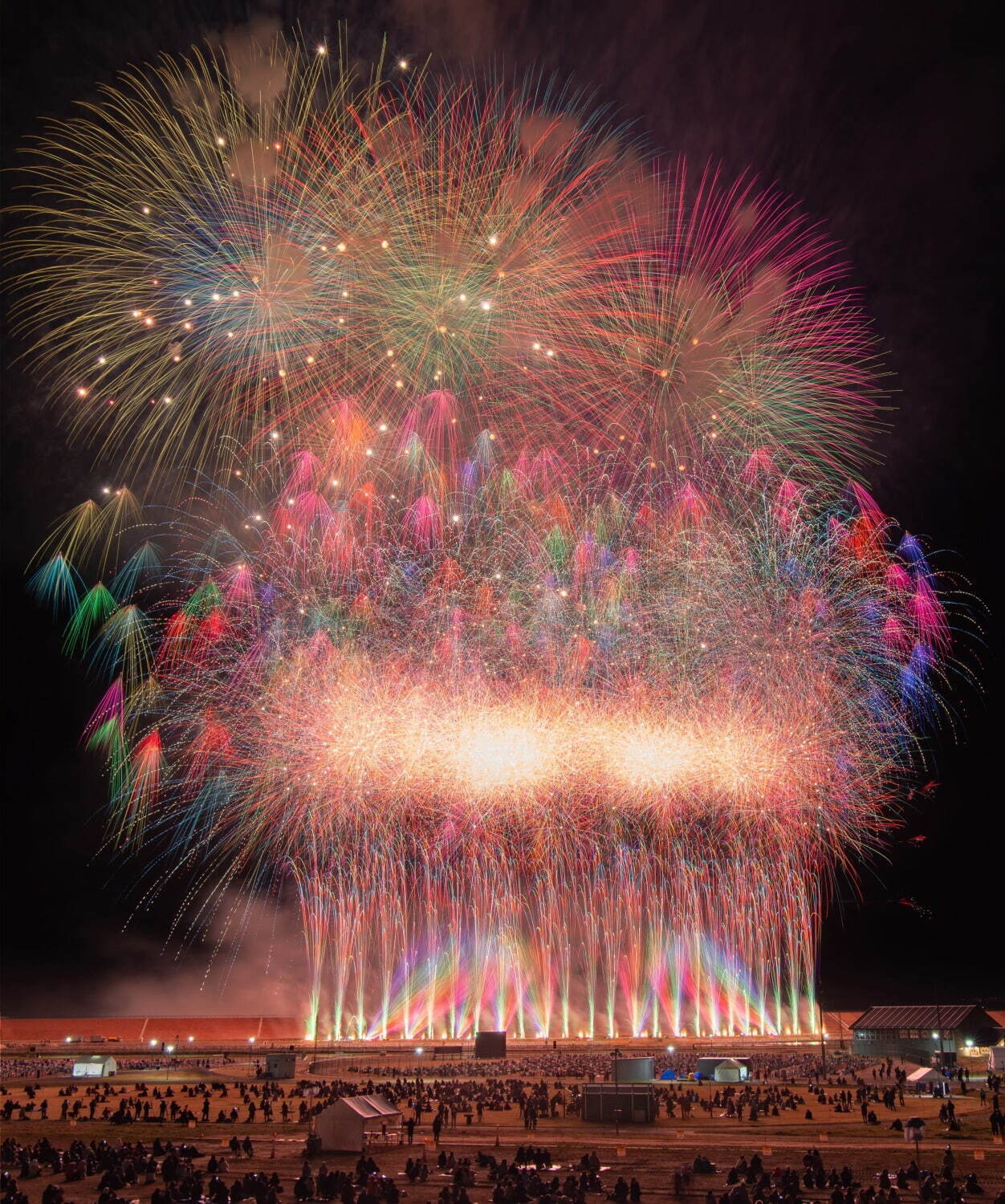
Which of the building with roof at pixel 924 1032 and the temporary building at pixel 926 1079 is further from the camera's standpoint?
A: the building with roof at pixel 924 1032

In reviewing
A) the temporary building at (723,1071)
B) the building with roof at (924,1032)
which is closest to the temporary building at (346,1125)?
the temporary building at (723,1071)

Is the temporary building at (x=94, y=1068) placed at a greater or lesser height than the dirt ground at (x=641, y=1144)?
greater

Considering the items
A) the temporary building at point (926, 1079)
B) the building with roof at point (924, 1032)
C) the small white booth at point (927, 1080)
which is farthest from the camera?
the building with roof at point (924, 1032)

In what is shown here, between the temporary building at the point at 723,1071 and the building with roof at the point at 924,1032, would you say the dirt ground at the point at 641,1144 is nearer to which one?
the temporary building at the point at 723,1071

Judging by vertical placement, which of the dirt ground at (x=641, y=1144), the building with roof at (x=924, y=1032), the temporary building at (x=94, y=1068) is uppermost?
the building with roof at (x=924, y=1032)

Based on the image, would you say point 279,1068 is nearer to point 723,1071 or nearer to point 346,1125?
point 723,1071

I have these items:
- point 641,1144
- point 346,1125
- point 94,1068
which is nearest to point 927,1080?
point 641,1144
